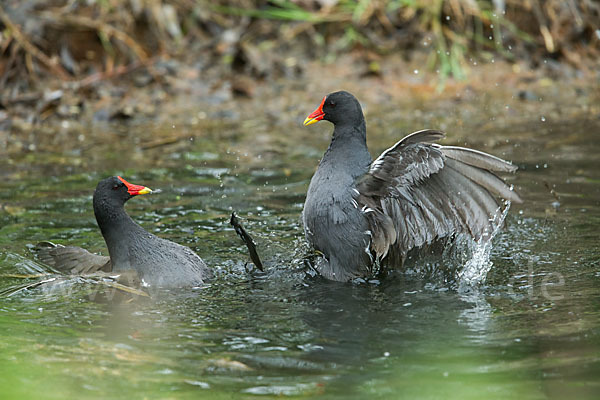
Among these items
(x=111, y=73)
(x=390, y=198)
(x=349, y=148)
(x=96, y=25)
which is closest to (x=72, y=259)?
(x=349, y=148)

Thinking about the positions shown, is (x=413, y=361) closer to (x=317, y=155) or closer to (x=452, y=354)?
(x=452, y=354)

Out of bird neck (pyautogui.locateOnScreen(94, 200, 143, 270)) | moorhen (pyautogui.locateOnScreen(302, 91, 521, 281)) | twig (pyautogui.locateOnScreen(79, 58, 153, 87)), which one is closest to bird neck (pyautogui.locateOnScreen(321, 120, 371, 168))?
moorhen (pyautogui.locateOnScreen(302, 91, 521, 281))

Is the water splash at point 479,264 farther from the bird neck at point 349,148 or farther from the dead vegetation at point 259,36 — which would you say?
the dead vegetation at point 259,36

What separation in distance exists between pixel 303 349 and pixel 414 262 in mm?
1543

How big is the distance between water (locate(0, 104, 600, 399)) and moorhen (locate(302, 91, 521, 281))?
231 mm

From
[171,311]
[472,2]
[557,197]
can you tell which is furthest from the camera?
[472,2]

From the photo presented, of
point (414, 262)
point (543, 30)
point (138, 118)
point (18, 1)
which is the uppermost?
point (18, 1)

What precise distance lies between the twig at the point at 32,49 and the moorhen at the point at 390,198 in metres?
4.86

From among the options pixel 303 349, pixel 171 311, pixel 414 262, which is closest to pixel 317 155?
pixel 414 262

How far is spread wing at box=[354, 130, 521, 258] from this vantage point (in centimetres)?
429

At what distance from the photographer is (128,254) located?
4.45 meters

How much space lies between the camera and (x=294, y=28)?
10047 mm

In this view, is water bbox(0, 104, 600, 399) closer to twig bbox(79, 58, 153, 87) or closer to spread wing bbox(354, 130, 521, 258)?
spread wing bbox(354, 130, 521, 258)

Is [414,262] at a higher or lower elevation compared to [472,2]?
lower
